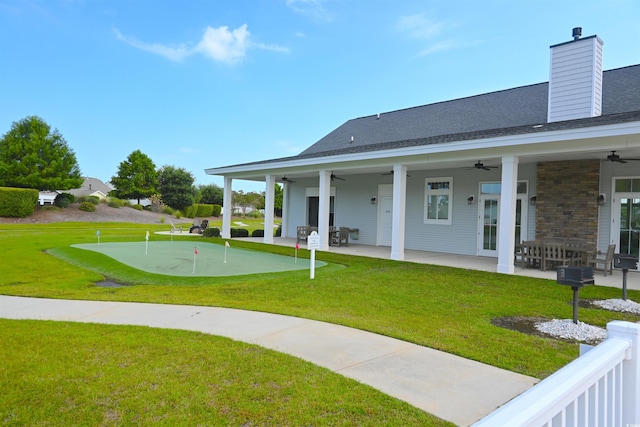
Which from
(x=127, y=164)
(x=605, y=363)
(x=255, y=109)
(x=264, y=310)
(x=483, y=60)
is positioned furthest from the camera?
(x=127, y=164)

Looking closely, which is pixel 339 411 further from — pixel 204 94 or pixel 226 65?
pixel 204 94

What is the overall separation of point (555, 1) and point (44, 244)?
20.3m

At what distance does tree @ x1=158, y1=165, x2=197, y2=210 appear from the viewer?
157 ft

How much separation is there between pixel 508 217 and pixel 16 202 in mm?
36651

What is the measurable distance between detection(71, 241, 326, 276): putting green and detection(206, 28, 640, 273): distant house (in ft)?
9.75

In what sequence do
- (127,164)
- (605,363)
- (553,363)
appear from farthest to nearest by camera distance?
1. (127,164)
2. (553,363)
3. (605,363)

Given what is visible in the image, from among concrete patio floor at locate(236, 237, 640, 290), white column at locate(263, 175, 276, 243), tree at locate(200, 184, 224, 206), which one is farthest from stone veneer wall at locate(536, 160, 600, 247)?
tree at locate(200, 184, 224, 206)

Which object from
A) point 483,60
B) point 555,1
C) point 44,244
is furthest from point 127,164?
point 555,1

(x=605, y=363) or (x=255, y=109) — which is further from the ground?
(x=255, y=109)

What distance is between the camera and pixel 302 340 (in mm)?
4449

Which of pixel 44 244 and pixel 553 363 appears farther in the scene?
pixel 44 244

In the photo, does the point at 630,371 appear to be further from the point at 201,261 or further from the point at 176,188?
the point at 176,188

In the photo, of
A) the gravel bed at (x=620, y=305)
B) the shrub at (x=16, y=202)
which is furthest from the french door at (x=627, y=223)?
the shrub at (x=16, y=202)

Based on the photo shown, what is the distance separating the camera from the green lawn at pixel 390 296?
4445 mm
